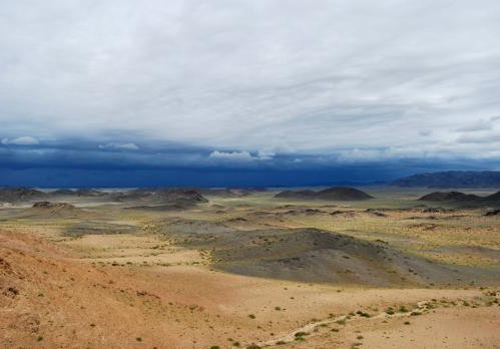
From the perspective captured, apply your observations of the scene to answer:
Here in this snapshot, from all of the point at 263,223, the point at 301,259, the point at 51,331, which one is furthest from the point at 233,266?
the point at 263,223

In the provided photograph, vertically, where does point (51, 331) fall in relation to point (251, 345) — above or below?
above

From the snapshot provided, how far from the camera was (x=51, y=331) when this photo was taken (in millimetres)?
24859

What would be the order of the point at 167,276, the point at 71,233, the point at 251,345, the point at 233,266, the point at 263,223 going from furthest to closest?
1. the point at 263,223
2. the point at 71,233
3. the point at 233,266
4. the point at 167,276
5. the point at 251,345

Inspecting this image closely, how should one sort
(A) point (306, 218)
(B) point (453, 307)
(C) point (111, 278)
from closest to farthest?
(C) point (111, 278), (B) point (453, 307), (A) point (306, 218)

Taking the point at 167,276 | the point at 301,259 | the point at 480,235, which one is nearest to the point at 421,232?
the point at 480,235

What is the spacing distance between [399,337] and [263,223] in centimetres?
9424

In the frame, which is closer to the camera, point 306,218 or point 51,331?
point 51,331

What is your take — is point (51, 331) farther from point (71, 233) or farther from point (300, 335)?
point (71, 233)

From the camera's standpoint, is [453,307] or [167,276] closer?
[453,307]

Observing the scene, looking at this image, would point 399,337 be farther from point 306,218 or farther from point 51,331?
point 306,218

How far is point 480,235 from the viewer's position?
105 meters

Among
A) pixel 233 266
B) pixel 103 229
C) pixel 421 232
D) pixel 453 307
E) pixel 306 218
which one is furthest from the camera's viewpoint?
pixel 306 218

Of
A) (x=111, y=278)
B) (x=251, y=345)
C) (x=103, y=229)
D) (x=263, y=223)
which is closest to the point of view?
(x=251, y=345)

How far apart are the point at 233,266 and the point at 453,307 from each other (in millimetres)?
23826
